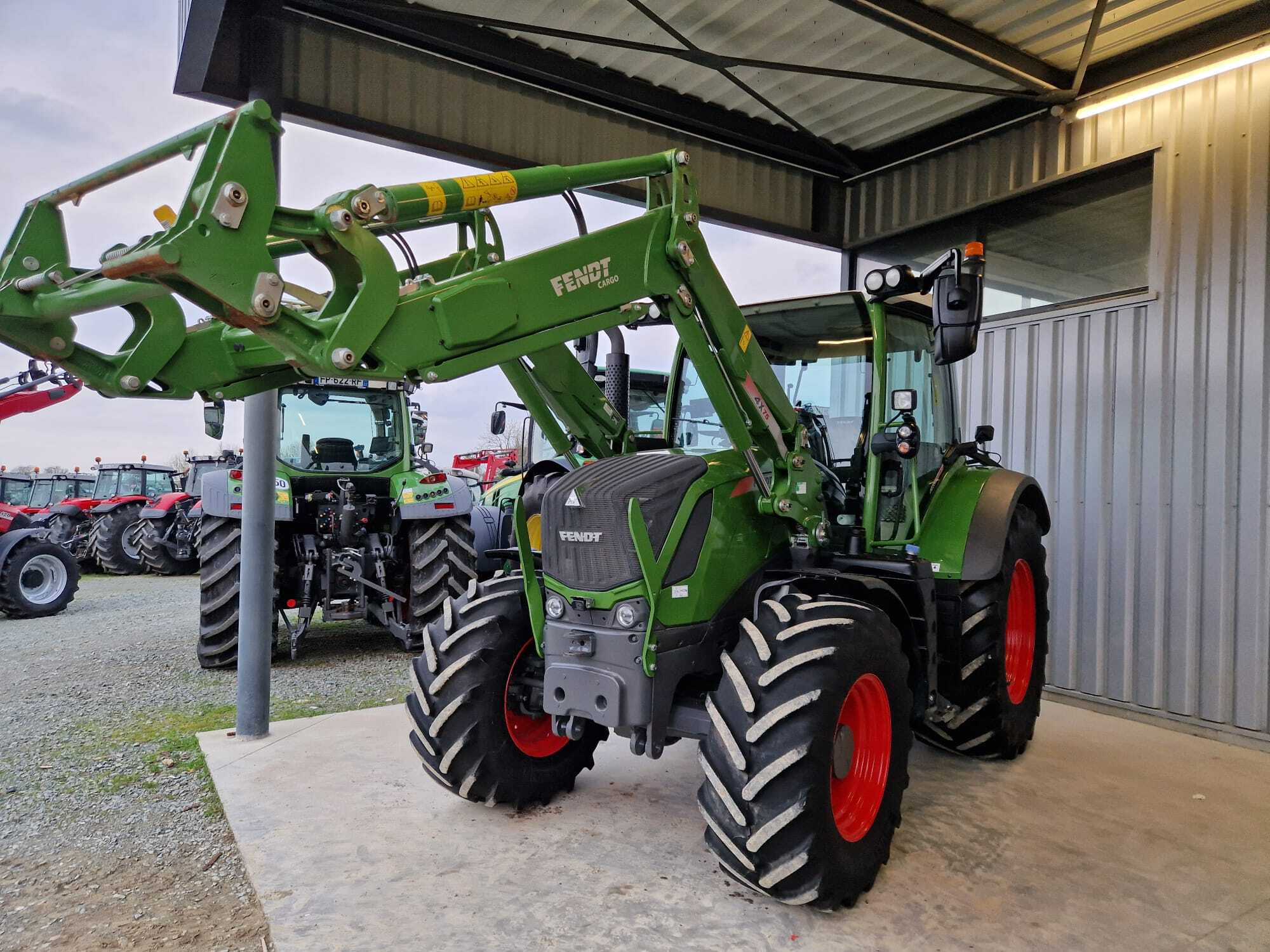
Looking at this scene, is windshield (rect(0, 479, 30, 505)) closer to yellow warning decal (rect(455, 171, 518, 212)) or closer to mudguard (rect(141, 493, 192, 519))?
mudguard (rect(141, 493, 192, 519))

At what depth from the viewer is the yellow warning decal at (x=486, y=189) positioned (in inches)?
98.8

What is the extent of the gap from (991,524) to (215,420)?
3892 millimetres

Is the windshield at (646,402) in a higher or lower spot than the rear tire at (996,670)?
higher

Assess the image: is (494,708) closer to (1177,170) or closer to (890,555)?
(890,555)

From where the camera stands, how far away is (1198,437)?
16.9 feet

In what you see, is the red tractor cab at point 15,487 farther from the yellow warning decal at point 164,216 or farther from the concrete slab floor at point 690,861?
the yellow warning decal at point 164,216

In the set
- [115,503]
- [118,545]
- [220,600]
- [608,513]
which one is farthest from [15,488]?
[608,513]

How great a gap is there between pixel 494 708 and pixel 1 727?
3523mm

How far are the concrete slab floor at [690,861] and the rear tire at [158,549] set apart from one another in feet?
34.7

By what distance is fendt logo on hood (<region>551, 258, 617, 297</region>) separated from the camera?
9.00 ft

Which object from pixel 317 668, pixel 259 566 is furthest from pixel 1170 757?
pixel 317 668

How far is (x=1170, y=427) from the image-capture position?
5.30 metres

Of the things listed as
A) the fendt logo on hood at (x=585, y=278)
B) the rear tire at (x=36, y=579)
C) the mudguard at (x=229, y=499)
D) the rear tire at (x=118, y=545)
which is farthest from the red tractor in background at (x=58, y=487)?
the fendt logo on hood at (x=585, y=278)

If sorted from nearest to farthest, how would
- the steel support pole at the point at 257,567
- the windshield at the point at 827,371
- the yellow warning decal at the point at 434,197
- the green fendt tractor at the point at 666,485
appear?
the green fendt tractor at the point at 666,485
the yellow warning decal at the point at 434,197
the windshield at the point at 827,371
the steel support pole at the point at 257,567
